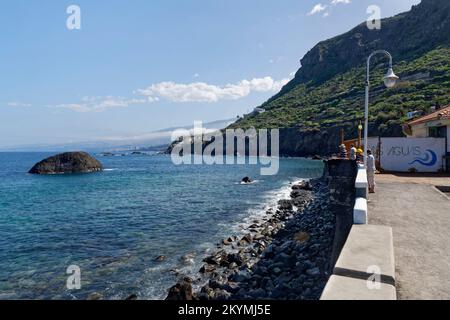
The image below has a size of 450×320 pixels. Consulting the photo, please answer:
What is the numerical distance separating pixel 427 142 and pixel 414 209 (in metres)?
11.7

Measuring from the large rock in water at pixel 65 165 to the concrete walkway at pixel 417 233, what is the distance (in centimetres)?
6172

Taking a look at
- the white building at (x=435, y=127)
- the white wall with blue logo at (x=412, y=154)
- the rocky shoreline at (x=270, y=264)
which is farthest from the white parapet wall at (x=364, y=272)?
the white building at (x=435, y=127)

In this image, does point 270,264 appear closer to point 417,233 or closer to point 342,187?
point 342,187

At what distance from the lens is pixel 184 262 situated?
16547 millimetres

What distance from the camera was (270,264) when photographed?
1488 centimetres

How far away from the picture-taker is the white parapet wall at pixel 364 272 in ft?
16.5

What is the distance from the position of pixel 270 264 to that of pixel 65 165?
6081 centimetres

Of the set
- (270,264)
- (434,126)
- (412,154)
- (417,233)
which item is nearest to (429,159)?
(412,154)

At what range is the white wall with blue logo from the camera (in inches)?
849

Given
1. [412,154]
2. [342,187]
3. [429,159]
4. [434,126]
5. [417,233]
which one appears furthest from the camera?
[434,126]

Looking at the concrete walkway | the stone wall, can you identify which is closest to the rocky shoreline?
the stone wall

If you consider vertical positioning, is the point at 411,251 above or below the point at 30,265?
above

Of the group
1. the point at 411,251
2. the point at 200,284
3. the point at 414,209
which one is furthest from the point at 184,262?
the point at 411,251
